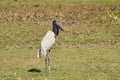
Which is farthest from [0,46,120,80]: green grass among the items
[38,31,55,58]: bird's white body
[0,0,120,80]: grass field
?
[38,31,55,58]: bird's white body

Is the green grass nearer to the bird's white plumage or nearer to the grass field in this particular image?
the grass field

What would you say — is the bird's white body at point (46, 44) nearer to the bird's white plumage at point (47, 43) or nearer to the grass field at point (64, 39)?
the bird's white plumage at point (47, 43)

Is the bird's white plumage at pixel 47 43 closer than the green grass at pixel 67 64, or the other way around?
the bird's white plumage at pixel 47 43

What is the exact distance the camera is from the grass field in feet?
40.8

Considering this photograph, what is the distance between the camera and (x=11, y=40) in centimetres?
1800

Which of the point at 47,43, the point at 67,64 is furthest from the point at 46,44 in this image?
the point at 67,64

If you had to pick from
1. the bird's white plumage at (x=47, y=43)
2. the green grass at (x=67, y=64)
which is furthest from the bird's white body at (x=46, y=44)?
the green grass at (x=67, y=64)

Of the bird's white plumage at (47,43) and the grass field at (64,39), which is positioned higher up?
the bird's white plumage at (47,43)

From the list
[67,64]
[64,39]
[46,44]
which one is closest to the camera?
[46,44]

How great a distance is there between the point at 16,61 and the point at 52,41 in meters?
3.02

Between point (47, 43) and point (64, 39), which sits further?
point (64, 39)

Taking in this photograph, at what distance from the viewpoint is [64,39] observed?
59.6ft

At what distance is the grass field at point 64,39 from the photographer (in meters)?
12.4

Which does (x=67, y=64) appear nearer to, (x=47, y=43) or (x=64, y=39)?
(x=47, y=43)
